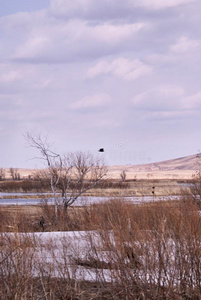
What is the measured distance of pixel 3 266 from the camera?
621cm

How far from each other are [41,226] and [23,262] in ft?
38.3

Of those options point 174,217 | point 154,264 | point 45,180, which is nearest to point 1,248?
point 154,264

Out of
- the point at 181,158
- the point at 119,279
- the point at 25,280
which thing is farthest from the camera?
the point at 181,158

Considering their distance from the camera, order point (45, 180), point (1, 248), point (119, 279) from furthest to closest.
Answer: point (45, 180), point (119, 279), point (1, 248)

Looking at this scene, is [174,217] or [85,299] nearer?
[85,299]

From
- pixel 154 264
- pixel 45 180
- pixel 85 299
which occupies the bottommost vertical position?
pixel 85 299

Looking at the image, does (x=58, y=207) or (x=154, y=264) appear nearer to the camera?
(x=154, y=264)

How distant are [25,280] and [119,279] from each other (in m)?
1.52

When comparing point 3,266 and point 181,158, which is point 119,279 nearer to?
point 3,266

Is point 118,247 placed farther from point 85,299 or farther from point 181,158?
point 181,158

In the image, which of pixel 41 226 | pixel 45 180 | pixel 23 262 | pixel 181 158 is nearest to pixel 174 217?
pixel 23 262

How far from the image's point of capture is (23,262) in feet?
20.1

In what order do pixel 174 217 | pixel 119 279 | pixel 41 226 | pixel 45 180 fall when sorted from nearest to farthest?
1. pixel 119 279
2. pixel 174 217
3. pixel 41 226
4. pixel 45 180

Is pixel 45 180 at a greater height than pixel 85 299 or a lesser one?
greater
